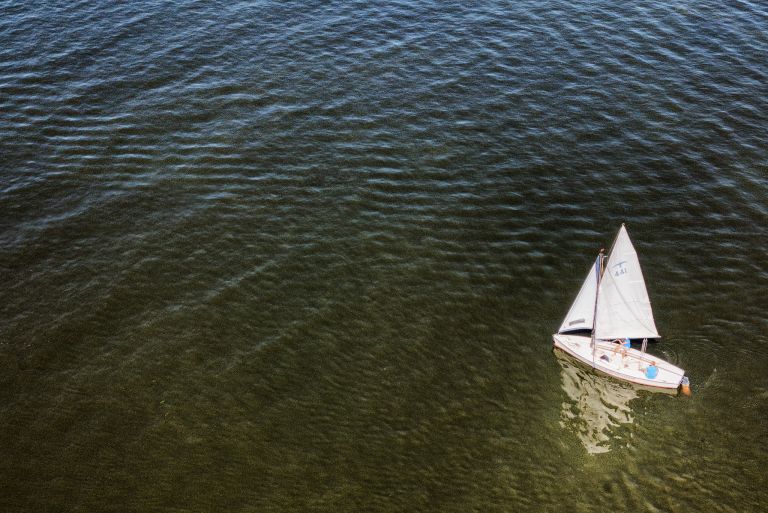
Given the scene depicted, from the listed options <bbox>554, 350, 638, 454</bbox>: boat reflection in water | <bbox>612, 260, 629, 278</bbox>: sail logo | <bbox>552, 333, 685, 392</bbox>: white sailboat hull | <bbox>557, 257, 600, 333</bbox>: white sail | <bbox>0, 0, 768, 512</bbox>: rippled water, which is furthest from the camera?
<bbox>557, 257, 600, 333</bbox>: white sail

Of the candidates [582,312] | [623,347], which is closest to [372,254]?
[582,312]

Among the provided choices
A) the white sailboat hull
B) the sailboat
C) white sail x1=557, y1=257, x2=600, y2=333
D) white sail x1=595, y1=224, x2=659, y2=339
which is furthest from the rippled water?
white sail x1=595, y1=224, x2=659, y2=339

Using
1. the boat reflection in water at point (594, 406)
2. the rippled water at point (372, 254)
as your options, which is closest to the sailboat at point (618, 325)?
the boat reflection in water at point (594, 406)

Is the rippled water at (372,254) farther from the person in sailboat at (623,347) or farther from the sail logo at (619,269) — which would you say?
the sail logo at (619,269)

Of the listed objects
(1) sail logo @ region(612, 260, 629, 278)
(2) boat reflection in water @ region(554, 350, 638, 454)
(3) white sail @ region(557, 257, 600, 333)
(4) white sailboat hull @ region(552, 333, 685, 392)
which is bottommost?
(2) boat reflection in water @ region(554, 350, 638, 454)

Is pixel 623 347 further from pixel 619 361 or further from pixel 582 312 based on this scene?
pixel 582 312

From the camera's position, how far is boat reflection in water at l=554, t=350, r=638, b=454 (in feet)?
109

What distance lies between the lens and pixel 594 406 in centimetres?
3475

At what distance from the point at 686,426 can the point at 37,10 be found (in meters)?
70.5

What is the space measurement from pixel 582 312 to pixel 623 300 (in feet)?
7.85

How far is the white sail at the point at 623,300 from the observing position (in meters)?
34.8

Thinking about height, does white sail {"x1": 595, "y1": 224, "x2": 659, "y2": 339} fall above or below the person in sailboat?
above

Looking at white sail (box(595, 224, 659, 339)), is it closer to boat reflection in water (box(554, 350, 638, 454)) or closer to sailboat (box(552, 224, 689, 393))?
sailboat (box(552, 224, 689, 393))

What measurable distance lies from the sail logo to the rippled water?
16.2 ft
